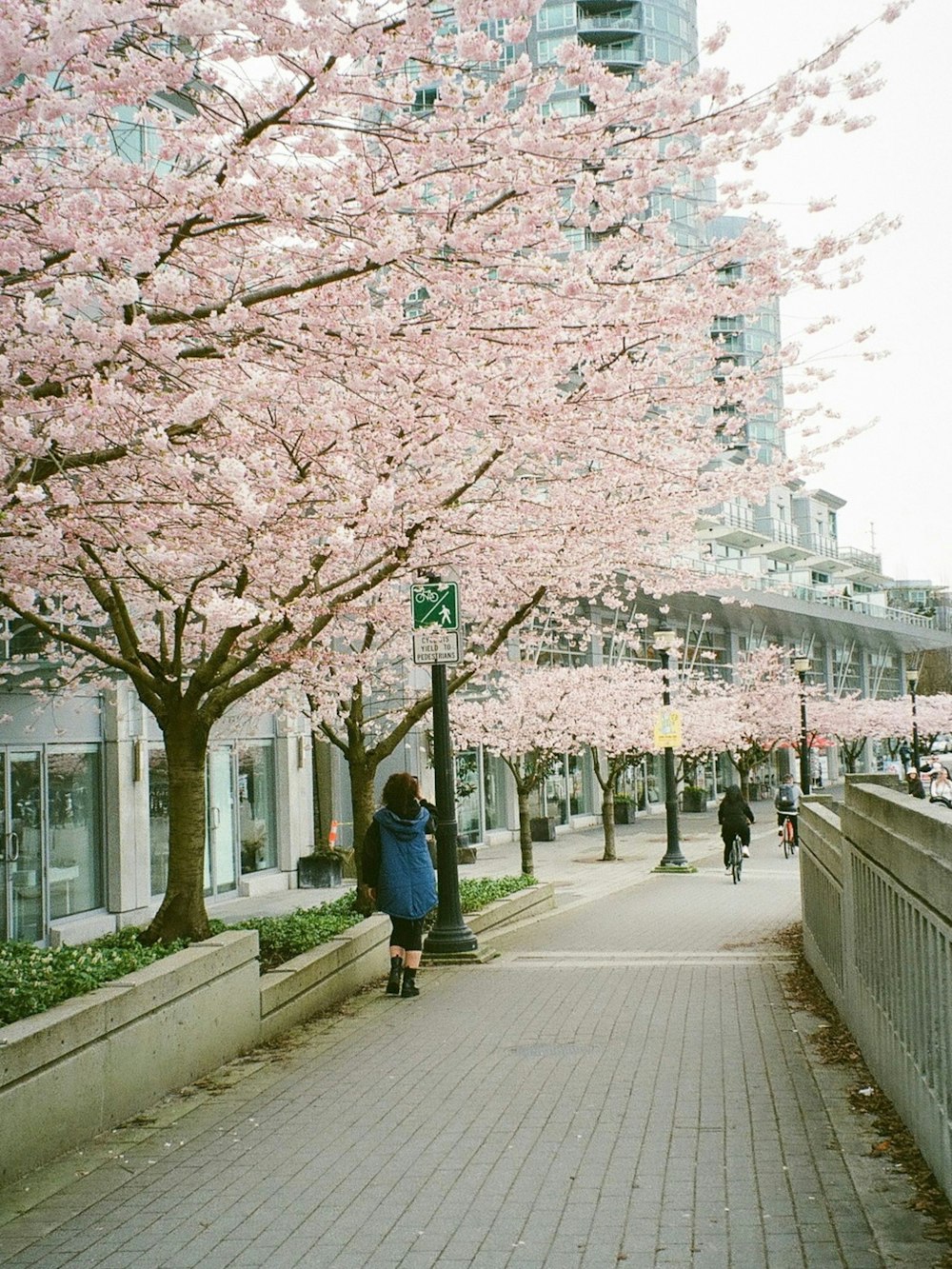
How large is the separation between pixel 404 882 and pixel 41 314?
627cm

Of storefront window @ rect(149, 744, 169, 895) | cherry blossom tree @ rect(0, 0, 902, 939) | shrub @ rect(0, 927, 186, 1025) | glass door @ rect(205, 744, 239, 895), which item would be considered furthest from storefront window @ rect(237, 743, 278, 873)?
shrub @ rect(0, 927, 186, 1025)

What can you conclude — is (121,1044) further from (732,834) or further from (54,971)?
(732,834)

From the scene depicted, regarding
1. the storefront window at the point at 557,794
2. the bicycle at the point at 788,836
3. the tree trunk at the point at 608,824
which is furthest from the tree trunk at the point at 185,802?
the storefront window at the point at 557,794

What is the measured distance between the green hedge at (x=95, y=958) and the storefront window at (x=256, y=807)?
1049cm

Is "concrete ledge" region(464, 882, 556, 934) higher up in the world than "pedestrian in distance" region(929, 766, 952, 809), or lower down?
lower down

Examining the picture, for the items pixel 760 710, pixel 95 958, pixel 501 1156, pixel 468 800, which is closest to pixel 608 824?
pixel 468 800

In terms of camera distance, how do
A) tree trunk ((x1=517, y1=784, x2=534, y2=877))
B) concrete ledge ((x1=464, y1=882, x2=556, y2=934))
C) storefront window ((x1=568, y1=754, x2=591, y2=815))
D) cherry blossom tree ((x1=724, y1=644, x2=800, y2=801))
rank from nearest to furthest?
concrete ledge ((x1=464, y1=882, x2=556, y2=934)), tree trunk ((x1=517, y1=784, x2=534, y2=877)), storefront window ((x1=568, y1=754, x2=591, y2=815)), cherry blossom tree ((x1=724, y1=644, x2=800, y2=801))

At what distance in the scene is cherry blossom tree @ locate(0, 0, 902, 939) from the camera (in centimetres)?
614

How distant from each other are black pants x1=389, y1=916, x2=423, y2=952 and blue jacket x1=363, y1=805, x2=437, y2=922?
0.31 feet

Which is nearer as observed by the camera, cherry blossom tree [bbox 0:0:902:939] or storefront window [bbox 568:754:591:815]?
cherry blossom tree [bbox 0:0:902:939]

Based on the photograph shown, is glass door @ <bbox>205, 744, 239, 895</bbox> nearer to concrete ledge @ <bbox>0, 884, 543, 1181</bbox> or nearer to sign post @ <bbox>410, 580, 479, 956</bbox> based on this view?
sign post @ <bbox>410, 580, 479, 956</bbox>

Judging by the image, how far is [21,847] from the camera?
56.5 feet

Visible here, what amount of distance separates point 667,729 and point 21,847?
14082 mm

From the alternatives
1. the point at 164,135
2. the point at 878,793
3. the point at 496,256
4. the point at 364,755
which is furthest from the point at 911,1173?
the point at 364,755
